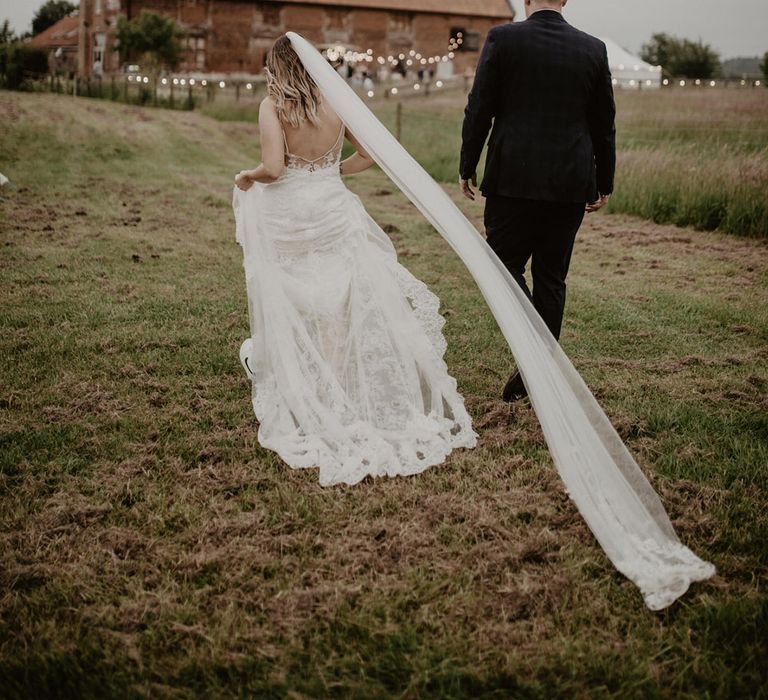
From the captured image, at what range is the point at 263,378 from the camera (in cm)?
382

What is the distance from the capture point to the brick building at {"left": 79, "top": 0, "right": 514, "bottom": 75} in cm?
4184

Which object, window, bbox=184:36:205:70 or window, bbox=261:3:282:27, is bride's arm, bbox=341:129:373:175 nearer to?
window, bbox=184:36:205:70

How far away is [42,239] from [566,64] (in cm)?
658

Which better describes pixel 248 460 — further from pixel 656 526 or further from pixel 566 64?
pixel 566 64

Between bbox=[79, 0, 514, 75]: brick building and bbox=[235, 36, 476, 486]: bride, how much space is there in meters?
42.7

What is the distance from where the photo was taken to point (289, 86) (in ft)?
11.6

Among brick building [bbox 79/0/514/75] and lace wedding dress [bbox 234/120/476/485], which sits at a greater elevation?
brick building [bbox 79/0/514/75]

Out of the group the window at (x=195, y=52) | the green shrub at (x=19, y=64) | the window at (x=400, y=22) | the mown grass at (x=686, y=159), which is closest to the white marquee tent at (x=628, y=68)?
the window at (x=400, y=22)

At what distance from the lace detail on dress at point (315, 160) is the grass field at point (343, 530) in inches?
55.8

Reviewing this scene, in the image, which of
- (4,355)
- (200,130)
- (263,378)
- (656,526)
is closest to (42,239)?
(4,355)

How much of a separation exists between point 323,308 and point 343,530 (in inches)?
53.9

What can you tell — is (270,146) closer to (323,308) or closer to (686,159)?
(323,308)

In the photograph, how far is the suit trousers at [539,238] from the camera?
372cm

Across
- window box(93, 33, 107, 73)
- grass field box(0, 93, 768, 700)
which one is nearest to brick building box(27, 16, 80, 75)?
window box(93, 33, 107, 73)
